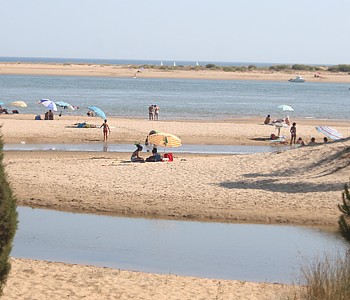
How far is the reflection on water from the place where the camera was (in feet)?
52.3

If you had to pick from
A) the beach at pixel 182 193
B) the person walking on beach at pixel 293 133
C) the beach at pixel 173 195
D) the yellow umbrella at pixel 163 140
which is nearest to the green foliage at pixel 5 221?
the beach at pixel 173 195

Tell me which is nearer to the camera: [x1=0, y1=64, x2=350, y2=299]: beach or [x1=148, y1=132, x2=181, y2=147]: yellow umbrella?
[x1=0, y1=64, x2=350, y2=299]: beach

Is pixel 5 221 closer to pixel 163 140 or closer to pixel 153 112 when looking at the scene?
pixel 163 140

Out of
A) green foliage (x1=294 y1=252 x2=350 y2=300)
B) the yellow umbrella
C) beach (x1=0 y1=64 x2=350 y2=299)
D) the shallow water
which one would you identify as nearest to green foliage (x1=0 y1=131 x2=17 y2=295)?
beach (x1=0 y1=64 x2=350 y2=299)

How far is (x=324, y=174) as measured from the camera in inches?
945

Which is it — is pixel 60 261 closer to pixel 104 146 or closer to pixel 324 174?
pixel 324 174

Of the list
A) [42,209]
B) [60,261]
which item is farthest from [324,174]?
[60,261]

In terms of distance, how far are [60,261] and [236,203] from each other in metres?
7.18

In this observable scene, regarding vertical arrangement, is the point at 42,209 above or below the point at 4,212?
below

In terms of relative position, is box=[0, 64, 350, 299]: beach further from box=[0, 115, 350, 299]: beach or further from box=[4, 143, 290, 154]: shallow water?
box=[4, 143, 290, 154]: shallow water

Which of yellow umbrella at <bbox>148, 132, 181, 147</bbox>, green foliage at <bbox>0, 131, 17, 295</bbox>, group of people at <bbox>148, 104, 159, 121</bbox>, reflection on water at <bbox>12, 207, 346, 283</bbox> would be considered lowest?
group of people at <bbox>148, 104, 159, 121</bbox>

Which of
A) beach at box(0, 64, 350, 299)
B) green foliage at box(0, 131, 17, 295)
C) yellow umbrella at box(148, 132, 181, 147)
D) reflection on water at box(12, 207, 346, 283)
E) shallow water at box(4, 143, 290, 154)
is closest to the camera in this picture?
green foliage at box(0, 131, 17, 295)

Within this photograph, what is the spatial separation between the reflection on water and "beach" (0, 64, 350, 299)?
82cm

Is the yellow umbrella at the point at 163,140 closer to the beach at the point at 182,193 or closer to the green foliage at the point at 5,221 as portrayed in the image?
the beach at the point at 182,193
